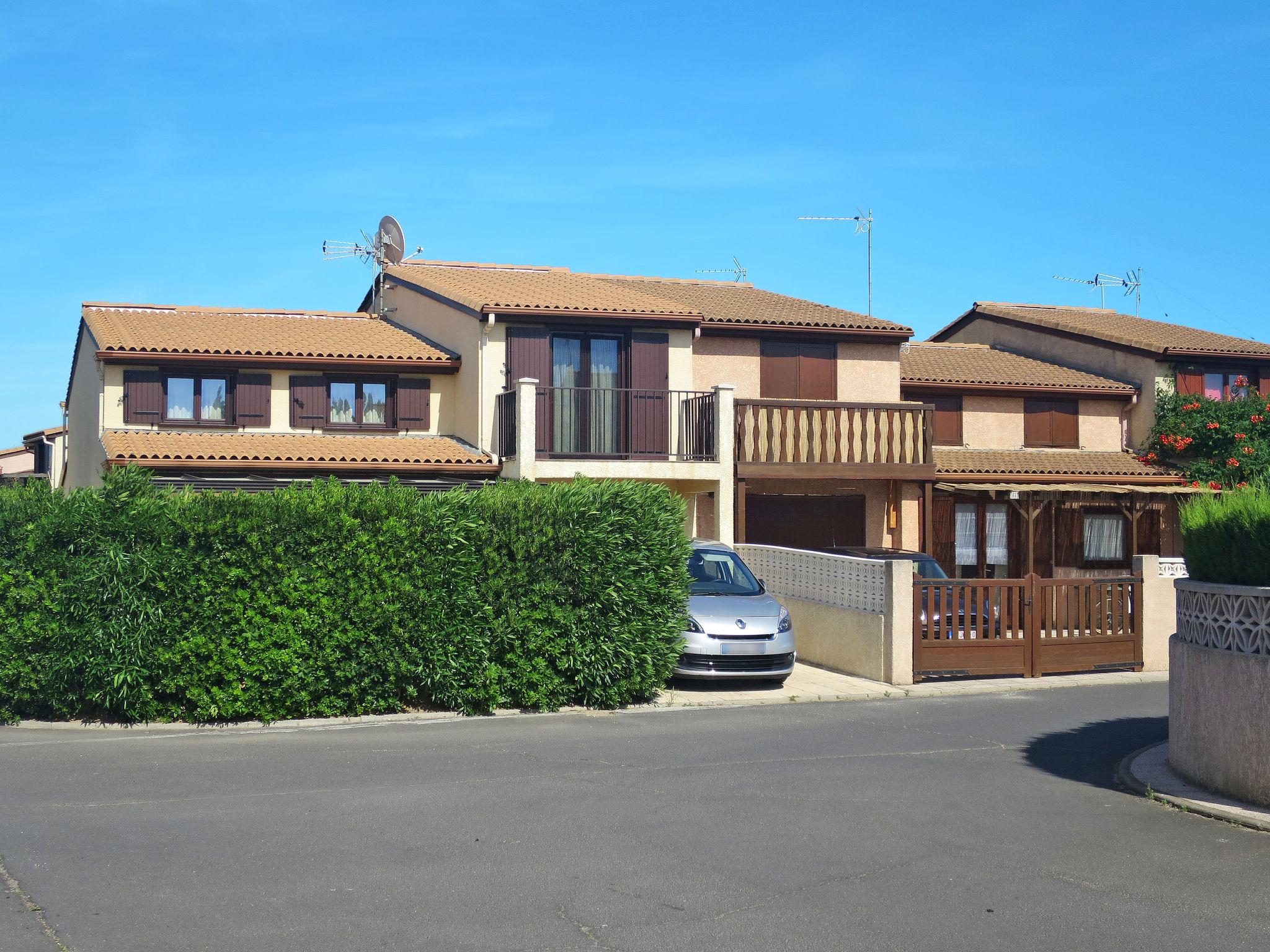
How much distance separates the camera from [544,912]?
20.5 ft

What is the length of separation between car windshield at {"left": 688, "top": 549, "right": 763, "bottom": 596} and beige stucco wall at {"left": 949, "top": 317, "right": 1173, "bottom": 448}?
17.8m

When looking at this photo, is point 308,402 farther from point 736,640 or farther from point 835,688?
point 835,688

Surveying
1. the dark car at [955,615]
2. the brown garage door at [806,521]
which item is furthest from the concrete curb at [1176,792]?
the brown garage door at [806,521]

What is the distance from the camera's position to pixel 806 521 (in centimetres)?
2523

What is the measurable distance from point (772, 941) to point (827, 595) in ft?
36.6

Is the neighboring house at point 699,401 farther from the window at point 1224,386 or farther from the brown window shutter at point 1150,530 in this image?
the window at point 1224,386

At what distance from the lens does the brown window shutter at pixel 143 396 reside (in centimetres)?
2248

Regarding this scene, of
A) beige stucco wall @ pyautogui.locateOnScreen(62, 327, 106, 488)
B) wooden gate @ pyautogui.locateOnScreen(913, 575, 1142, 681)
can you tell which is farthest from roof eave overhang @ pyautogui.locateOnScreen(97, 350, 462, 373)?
wooden gate @ pyautogui.locateOnScreen(913, 575, 1142, 681)

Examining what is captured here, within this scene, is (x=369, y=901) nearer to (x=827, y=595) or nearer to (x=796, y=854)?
(x=796, y=854)

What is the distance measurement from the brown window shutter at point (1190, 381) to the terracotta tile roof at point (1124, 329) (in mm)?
542

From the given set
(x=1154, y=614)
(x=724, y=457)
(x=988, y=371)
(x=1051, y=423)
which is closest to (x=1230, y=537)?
(x=1154, y=614)

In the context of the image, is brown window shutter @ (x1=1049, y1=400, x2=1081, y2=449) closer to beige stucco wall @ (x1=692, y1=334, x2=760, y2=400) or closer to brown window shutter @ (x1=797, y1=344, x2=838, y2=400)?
brown window shutter @ (x1=797, y1=344, x2=838, y2=400)

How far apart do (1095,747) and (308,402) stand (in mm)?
16543

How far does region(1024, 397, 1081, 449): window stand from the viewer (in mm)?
29500
